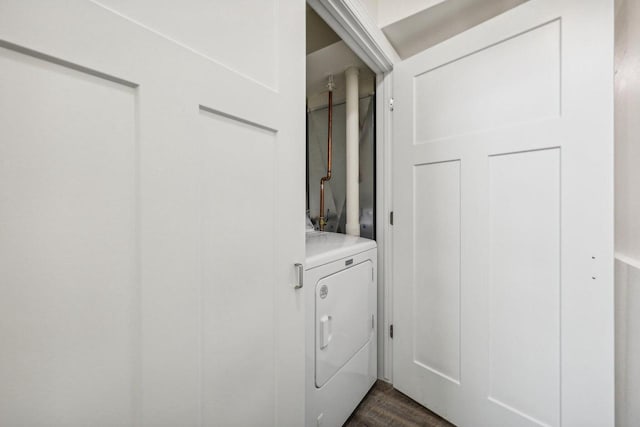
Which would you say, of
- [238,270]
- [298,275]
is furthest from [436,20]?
[238,270]

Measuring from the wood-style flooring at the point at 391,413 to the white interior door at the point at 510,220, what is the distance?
5cm

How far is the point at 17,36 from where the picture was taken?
0.39 m

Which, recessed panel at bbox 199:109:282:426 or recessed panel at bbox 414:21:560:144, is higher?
recessed panel at bbox 414:21:560:144

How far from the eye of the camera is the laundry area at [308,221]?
438mm

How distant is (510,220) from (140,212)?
1345 millimetres

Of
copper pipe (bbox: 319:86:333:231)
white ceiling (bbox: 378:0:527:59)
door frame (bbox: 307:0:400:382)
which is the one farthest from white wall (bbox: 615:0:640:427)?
copper pipe (bbox: 319:86:333:231)

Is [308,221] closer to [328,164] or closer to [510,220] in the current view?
[328,164]

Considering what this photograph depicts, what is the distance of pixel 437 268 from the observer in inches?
55.0

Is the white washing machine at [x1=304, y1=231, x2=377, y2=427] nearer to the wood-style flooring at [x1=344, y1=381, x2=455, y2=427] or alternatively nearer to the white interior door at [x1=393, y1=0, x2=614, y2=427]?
the wood-style flooring at [x1=344, y1=381, x2=455, y2=427]

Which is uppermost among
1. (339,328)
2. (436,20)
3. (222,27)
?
(436,20)

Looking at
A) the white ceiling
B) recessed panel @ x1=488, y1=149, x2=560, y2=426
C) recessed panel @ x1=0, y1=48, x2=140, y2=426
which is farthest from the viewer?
the white ceiling

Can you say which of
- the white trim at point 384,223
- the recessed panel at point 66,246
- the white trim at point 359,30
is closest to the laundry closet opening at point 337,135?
the white trim at point 384,223

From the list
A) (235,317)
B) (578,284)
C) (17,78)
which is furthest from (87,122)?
(578,284)

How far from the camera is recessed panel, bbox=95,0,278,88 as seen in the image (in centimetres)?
54
